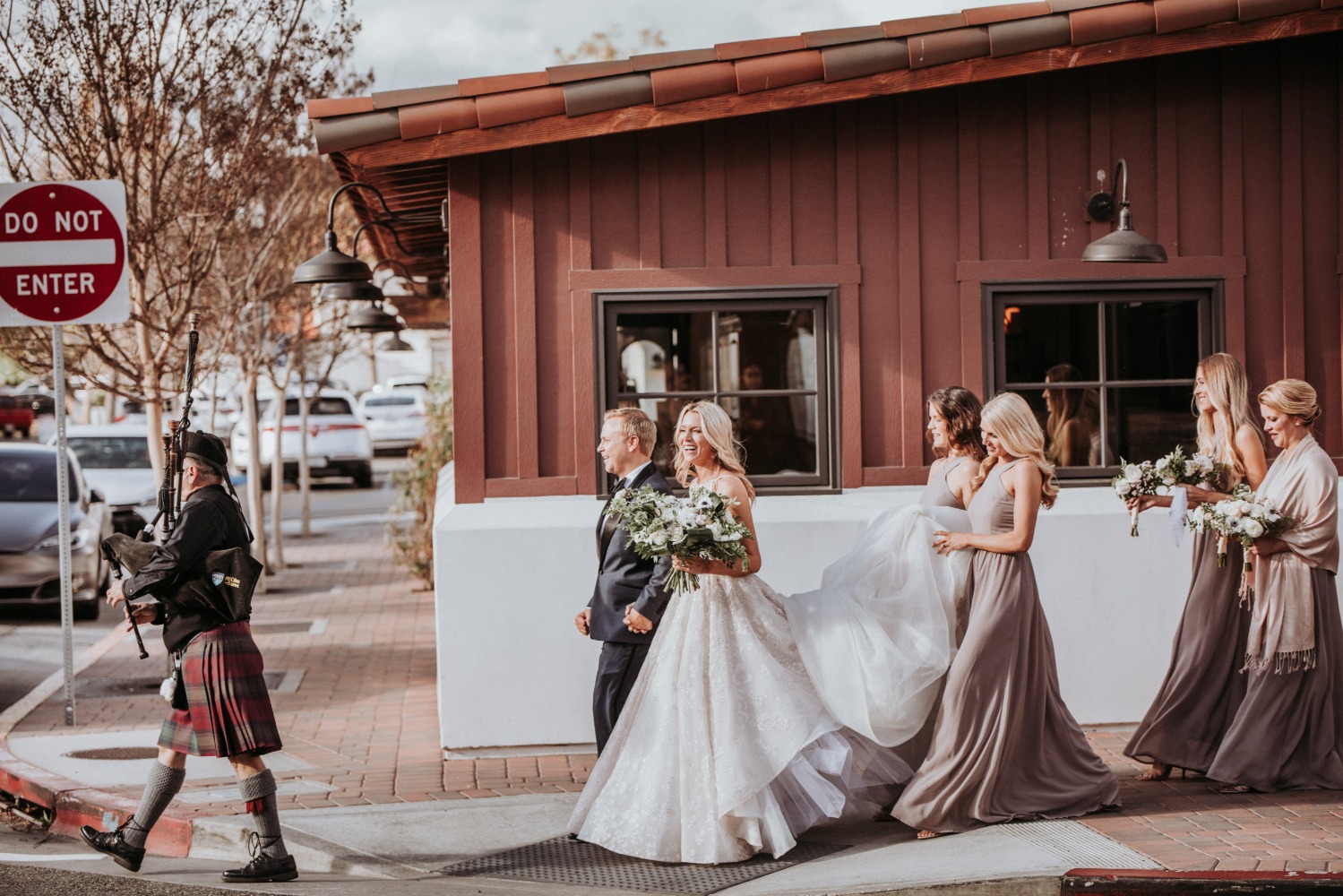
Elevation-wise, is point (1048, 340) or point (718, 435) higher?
point (1048, 340)

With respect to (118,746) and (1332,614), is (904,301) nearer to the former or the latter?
(1332,614)

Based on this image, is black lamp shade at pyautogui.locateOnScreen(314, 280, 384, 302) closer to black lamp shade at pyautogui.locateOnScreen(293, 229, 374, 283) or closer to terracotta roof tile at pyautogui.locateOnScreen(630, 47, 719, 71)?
black lamp shade at pyautogui.locateOnScreen(293, 229, 374, 283)

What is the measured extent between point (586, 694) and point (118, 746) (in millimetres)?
2657

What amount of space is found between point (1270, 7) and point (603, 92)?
3.43 meters

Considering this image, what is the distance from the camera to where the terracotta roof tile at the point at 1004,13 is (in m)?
7.41

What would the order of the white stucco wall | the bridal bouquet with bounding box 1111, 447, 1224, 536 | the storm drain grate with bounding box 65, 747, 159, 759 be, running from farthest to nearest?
the storm drain grate with bounding box 65, 747, 159, 759 < the white stucco wall < the bridal bouquet with bounding box 1111, 447, 1224, 536

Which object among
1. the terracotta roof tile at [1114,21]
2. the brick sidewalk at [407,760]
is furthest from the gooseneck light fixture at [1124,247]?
the brick sidewalk at [407,760]

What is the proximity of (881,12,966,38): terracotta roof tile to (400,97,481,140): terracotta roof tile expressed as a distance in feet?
7.08

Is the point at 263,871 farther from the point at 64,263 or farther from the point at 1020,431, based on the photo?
the point at 64,263

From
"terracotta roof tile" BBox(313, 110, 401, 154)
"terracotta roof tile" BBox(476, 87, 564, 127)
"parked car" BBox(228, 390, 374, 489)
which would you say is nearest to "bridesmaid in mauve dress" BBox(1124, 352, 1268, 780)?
"terracotta roof tile" BBox(476, 87, 564, 127)

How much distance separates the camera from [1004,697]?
19.5 ft

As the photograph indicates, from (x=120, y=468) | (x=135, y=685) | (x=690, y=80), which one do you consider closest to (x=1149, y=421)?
(x=690, y=80)

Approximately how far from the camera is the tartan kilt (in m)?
5.51

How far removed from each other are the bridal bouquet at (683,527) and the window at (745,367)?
90.1 inches
